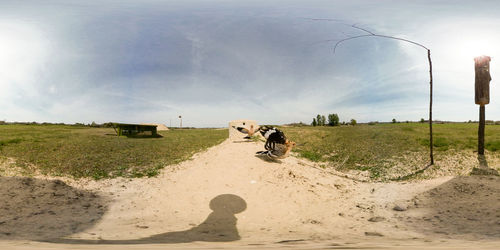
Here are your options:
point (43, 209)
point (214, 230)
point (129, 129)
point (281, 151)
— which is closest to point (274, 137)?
point (281, 151)

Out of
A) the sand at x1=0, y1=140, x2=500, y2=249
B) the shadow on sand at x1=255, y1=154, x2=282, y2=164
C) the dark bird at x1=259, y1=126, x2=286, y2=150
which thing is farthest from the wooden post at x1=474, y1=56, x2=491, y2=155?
the shadow on sand at x1=255, y1=154, x2=282, y2=164

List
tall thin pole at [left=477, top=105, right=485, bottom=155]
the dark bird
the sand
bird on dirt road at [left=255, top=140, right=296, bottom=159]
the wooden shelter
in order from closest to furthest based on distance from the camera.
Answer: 1. the sand
2. tall thin pole at [left=477, top=105, right=485, bottom=155]
3. bird on dirt road at [left=255, top=140, right=296, bottom=159]
4. the dark bird
5. the wooden shelter

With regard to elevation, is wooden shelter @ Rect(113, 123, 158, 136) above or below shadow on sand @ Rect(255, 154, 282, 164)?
above

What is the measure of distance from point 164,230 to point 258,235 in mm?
2216

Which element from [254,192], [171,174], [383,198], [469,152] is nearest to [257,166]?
[254,192]

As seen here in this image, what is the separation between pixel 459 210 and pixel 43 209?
452 inches

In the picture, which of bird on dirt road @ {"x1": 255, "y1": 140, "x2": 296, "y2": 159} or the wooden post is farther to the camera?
bird on dirt road @ {"x1": 255, "y1": 140, "x2": 296, "y2": 159}

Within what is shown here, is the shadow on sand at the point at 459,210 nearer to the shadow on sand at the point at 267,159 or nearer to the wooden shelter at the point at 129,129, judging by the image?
the shadow on sand at the point at 267,159

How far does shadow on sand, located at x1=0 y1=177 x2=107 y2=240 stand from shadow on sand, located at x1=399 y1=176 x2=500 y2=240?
27.3 ft

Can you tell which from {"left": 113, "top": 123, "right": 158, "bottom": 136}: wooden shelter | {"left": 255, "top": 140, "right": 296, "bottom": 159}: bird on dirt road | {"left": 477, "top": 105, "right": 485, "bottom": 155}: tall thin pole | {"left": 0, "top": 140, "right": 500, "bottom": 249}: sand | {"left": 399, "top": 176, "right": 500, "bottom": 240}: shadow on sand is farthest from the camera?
{"left": 113, "top": 123, "right": 158, "bottom": 136}: wooden shelter

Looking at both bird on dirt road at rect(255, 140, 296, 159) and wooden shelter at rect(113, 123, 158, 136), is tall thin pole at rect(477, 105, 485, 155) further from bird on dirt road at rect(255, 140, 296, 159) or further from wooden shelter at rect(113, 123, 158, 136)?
wooden shelter at rect(113, 123, 158, 136)

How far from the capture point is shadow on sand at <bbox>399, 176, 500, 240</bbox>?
5.28 m

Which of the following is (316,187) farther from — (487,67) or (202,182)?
(487,67)

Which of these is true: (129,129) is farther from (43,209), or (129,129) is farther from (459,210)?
(459,210)
